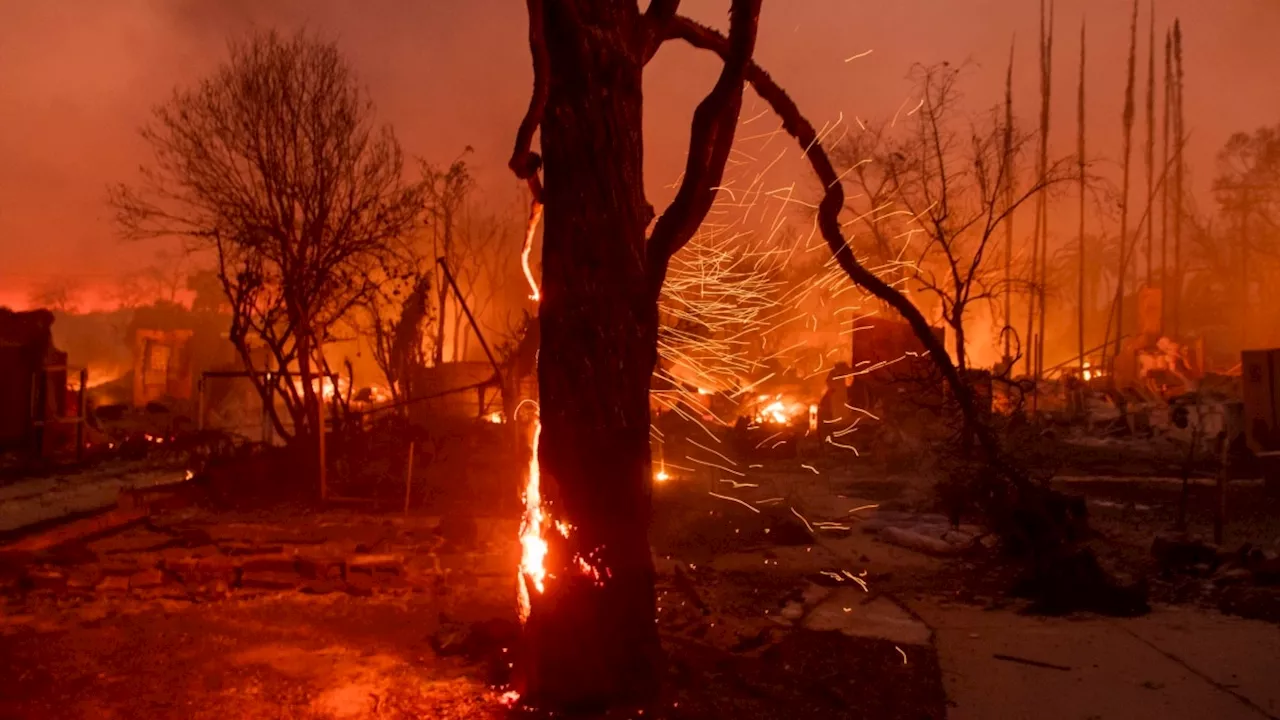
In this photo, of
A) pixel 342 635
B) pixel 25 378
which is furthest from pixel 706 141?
pixel 25 378

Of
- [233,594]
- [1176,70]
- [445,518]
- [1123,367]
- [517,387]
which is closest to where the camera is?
[233,594]

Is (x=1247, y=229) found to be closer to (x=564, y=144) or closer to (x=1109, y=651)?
(x=1109, y=651)

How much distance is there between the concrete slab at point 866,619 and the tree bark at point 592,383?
247cm


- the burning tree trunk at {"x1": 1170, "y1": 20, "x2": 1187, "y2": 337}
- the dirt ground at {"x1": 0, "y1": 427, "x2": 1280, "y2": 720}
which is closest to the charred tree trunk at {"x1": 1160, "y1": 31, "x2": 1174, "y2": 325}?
the burning tree trunk at {"x1": 1170, "y1": 20, "x2": 1187, "y2": 337}

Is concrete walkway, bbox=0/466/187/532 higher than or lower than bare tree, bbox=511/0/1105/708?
lower

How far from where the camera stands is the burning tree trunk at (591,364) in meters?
4.41

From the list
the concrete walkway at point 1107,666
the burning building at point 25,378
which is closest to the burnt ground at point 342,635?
the concrete walkway at point 1107,666

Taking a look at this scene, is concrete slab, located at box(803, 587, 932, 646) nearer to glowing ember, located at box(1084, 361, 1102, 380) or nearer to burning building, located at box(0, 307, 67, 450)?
burning building, located at box(0, 307, 67, 450)

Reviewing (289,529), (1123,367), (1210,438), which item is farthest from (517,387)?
(1123,367)

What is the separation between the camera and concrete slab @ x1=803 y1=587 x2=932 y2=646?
6.35 meters

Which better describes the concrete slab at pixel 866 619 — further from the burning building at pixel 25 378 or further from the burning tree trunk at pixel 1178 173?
the burning tree trunk at pixel 1178 173

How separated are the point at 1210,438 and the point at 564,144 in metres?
18.1

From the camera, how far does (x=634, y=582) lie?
14.7 feet

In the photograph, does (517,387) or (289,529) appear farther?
(517,387)
